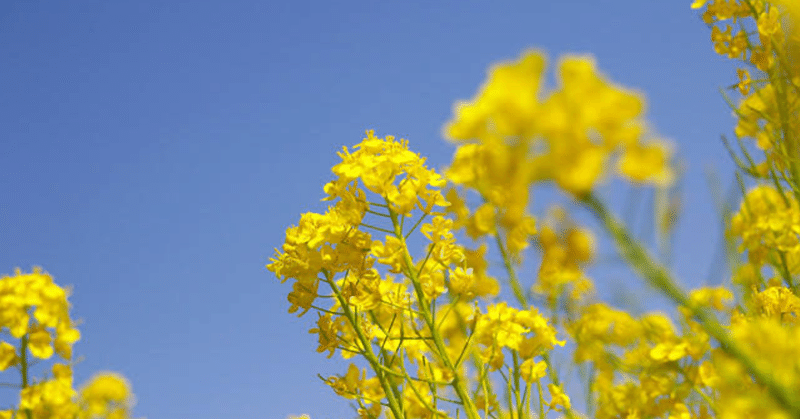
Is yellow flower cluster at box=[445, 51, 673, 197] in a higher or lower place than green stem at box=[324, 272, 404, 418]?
lower

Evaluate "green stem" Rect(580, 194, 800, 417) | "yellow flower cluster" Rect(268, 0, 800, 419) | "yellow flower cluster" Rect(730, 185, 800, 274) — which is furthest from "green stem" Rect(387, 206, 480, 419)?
"yellow flower cluster" Rect(730, 185, 800, 274)

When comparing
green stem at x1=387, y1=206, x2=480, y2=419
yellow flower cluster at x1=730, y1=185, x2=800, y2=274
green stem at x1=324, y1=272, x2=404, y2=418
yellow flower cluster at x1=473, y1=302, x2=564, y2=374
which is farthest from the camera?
yellow flower cluster at x1=730, y1=185, x2=800, y2=274

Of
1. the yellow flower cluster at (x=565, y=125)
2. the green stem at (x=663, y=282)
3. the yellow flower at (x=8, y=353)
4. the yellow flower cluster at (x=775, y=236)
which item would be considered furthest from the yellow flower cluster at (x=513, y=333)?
the yellow flower at (x=8, y=353)

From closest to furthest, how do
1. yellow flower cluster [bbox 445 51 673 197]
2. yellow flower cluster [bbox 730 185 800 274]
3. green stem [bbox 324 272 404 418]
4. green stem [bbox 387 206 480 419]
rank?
yellow flower cluster [bbox 445 51 673 197] → green stem [bbox 387 206 480 419] → green stem [bbox 324 272 404 418] → yellow flower cluster [bbox 730 185 800 274]

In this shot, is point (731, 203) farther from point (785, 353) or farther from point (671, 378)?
point (671, 378)

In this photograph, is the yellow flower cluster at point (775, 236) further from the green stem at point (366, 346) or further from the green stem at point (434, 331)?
the green stem at point (366, 346)

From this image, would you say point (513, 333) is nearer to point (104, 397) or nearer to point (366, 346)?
point (366, 346)

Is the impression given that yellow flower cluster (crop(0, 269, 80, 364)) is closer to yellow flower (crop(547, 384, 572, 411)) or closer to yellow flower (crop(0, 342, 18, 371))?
yellow flower (crop(0, 342, 18, 371))

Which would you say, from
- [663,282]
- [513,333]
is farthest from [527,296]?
[663,282]

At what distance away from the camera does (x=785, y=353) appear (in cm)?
128

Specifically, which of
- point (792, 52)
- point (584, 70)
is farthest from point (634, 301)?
point (792, 52)

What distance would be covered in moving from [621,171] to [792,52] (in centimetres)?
205

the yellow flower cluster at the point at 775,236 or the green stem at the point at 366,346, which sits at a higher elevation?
the yellow flower cluster at the point at 775,236

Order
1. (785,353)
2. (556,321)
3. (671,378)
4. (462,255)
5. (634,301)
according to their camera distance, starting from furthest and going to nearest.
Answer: (671,378)
(556,321)
(462,255)
(634,301)
(785,353)
